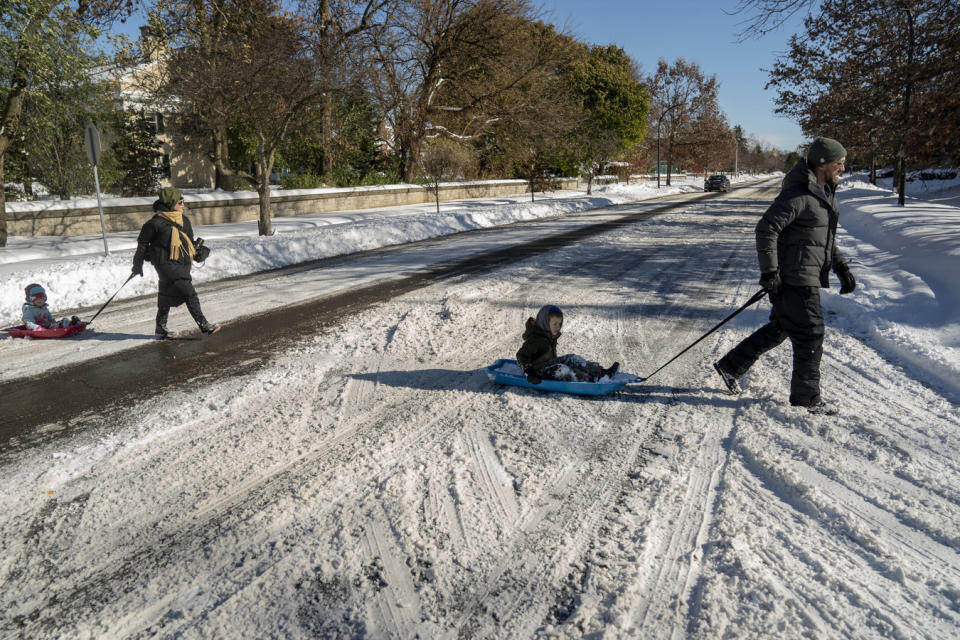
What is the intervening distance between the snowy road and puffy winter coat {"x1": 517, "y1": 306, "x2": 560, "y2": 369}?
0.27m

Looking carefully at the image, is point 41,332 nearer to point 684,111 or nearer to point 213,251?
point 213,251

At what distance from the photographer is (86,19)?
1538 centimetres

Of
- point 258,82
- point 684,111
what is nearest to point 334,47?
point 258,82

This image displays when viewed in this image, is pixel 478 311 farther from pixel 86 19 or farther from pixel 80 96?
pixel 86 19

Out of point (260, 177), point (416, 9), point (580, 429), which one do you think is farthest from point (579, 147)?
point (580, 429)

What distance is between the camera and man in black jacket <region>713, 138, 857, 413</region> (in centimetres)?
399

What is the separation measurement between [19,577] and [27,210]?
16.9 m

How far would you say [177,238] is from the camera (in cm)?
641

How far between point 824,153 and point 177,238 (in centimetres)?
643

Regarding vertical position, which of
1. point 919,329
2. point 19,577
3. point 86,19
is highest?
point 86,19

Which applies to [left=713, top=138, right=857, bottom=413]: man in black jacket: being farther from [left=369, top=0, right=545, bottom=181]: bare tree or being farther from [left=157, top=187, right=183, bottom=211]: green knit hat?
[left=369, top=0, right=545, bottom=181]: bare tree

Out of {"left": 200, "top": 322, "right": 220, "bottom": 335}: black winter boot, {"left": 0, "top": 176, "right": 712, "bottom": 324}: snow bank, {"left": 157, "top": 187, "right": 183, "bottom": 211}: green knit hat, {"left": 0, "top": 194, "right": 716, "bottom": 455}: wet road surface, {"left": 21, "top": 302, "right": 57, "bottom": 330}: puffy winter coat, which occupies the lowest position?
{"left": 0, "top": 194, "right": 716, "bottom": 455}: wet road surface

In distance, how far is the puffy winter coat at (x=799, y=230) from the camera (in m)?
3.99

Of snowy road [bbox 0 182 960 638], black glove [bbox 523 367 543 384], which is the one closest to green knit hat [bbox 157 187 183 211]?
snowy road [bbox 0 182 960 638]
